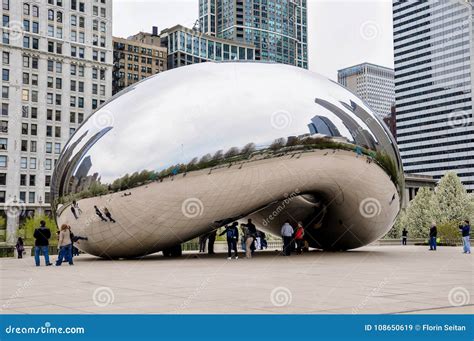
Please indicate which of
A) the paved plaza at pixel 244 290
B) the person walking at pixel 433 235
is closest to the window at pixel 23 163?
the person walking at pixel 433 235

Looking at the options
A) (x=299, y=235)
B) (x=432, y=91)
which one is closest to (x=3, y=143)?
(x=299, y=235)

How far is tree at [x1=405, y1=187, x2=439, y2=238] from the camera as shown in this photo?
2392 inches

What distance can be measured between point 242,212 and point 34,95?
3148 inches

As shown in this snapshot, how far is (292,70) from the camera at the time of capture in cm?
1766

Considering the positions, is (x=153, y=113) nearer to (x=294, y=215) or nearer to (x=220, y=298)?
(x=294, y=215)

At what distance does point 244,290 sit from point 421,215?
5697 cm

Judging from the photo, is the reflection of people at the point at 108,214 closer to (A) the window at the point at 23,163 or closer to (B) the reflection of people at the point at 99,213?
(B) the reflection of people at the point at 99,213

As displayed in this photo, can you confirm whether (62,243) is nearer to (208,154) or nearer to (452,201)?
(208,154)

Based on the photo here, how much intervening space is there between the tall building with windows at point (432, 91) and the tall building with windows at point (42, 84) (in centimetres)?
7670

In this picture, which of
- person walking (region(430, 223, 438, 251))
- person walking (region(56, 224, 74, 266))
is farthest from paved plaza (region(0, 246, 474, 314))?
person walking (region(430, 223, 438, 251))

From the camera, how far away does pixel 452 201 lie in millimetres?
62500

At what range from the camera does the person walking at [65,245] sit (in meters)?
16.0

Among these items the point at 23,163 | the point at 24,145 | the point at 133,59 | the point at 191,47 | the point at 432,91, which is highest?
the point at 191,47

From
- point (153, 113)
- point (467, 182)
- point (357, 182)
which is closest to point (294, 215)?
point (357, 182)
